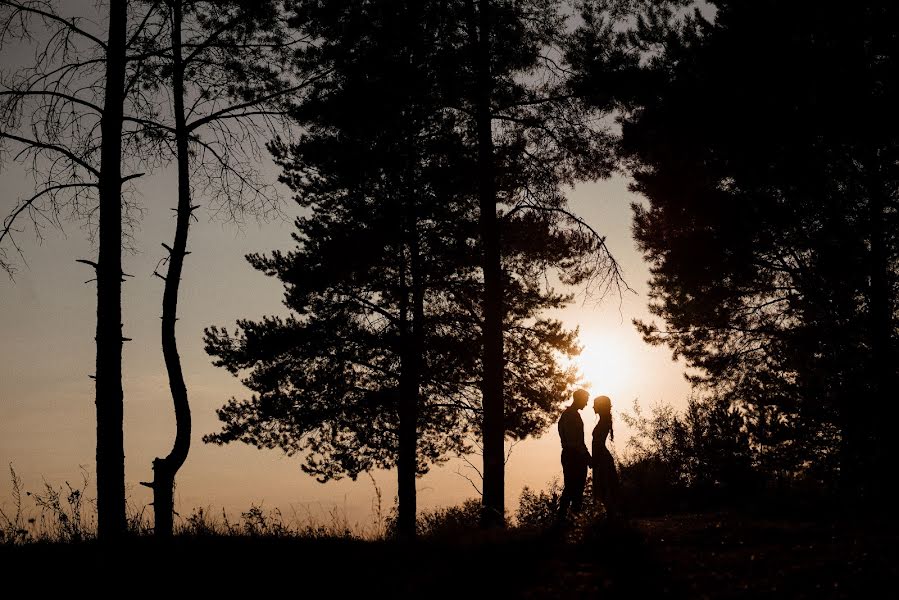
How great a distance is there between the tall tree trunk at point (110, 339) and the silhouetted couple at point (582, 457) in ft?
17.8

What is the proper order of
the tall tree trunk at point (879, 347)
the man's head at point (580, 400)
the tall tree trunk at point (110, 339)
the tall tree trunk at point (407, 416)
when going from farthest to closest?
the tall tree trunk at point (407, 416), the tall tree trunk at point (879, 347), the man's head at point (580, 400), the tall tree trunk at point (110, 339)

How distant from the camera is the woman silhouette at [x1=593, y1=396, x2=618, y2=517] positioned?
30.4 feet

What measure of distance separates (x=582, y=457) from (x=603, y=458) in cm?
27

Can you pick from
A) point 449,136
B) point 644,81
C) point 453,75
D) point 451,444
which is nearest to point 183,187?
point 453,75

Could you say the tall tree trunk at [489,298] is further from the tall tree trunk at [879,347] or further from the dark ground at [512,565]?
the tall tree trunk at [879,347]

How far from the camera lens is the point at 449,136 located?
14.1m

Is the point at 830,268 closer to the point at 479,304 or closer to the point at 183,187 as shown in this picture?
the point at 479,304

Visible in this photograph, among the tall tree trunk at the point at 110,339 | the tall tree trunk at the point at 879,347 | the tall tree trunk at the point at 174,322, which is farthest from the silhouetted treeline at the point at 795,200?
the tall tree trunk at the point at 110,339

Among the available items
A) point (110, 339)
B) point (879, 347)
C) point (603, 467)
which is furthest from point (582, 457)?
point (110, 339)

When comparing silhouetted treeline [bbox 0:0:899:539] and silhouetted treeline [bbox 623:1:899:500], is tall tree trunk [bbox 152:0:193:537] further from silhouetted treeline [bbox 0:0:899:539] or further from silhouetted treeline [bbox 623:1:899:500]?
silhouetted treeline [bbox 623:1:899:500]

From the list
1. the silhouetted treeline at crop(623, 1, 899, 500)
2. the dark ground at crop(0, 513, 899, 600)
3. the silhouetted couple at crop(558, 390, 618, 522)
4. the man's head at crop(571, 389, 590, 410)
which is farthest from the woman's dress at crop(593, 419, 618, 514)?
the silhouetted treeline at crop(623, 1, 899, 500)

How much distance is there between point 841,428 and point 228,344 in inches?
504

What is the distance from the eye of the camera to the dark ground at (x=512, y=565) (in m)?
5.61

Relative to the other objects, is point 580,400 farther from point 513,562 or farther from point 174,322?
point 174,322
